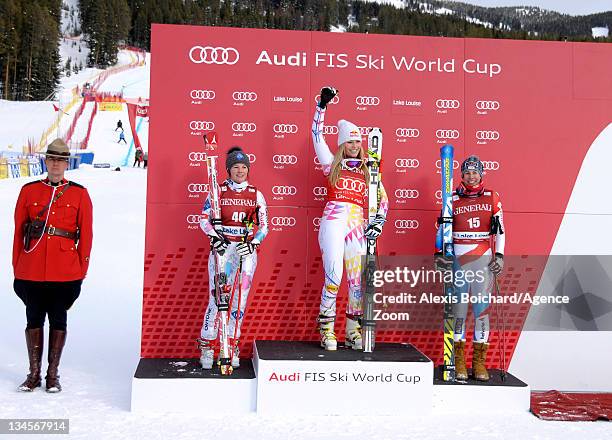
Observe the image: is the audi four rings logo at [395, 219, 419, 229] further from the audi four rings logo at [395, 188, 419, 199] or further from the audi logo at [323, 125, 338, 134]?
the audi logo at [323, 125, 338, 134]

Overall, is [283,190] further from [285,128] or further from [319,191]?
[285,128]

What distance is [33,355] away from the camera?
4.46 m

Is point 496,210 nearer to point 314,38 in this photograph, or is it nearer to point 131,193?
point 314,38

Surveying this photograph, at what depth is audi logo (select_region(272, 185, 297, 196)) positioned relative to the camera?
16.8 feet

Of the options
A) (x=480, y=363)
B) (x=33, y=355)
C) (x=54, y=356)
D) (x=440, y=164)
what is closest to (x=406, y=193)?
(x=440, y=164)

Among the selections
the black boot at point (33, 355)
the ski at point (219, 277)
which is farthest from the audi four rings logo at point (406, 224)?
the black boot at point (33, 355)

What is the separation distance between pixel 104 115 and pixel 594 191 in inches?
1261

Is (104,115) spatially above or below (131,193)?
above

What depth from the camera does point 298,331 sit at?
5.14 metres

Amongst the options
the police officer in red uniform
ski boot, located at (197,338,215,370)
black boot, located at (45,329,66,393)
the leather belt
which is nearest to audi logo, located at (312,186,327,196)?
ski boot, located at (197,338,215,370)

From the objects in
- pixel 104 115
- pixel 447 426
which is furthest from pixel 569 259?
pixel 104 115

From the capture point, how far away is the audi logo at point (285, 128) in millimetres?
5102

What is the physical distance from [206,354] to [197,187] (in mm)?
1369

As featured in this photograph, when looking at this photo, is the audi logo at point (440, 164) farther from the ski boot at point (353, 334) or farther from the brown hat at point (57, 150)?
the brown hat at point (57, 150)
